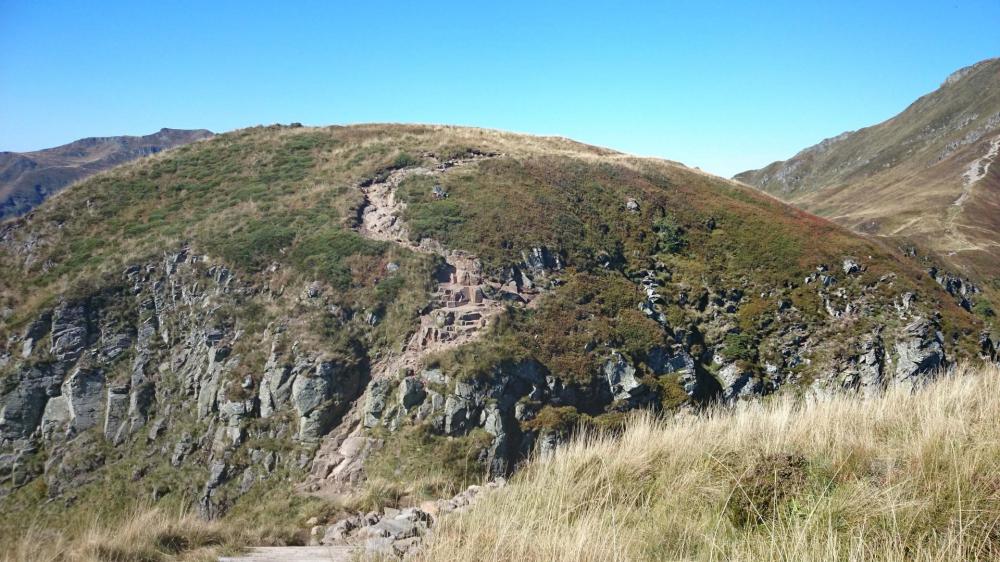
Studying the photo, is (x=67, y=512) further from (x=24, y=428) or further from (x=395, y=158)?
(x=395, y=158)

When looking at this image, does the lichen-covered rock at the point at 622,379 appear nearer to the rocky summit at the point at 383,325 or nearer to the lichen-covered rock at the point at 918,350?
the rocky summit at the point at 383,325

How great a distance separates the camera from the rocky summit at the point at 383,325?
19031 mm

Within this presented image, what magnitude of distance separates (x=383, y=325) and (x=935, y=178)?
138394mm

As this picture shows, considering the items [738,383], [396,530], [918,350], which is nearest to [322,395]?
[396,530]

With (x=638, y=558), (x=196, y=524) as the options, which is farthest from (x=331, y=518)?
(x=638, y=558)

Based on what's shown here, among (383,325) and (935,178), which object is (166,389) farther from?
(935,178)

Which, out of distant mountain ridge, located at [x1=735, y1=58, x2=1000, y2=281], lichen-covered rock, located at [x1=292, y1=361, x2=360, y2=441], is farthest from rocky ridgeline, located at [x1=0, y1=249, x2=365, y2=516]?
distant mountain ridge, located at [x1=735, y1=58, x2=1000, y2=281]

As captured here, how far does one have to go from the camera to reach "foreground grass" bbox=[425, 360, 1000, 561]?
4.28 meters

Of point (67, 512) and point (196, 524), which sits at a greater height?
point (196, 524)

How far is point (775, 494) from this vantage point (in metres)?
5.20

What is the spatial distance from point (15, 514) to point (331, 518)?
50.3ft

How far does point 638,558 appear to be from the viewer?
4.59 m

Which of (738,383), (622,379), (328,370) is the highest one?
(328,370)

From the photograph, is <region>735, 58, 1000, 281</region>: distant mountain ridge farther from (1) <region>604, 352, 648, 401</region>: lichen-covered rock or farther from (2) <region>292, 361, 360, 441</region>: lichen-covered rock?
(2) <region>292, 361, 360, 441</region>: lichen-covered rock
